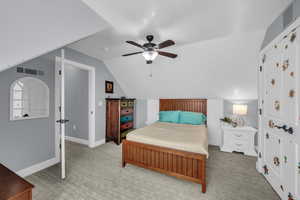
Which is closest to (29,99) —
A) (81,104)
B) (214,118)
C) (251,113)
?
(81,104)

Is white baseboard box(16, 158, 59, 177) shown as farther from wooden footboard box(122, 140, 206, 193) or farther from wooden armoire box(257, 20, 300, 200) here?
wooden armoire box(257, 20, 300, 200)

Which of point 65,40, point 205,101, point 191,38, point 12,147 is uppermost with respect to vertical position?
point 191,38

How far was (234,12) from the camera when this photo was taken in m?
1.74

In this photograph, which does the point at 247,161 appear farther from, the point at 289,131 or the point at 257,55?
the point at 257,55

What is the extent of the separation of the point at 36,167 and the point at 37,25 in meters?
2.50

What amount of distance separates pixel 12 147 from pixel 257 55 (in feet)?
15.9

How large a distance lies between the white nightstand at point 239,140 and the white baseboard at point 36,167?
4029 millimetres

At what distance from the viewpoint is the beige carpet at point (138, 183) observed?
1.74 metres

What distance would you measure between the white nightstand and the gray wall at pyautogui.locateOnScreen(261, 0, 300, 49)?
6.68 feet

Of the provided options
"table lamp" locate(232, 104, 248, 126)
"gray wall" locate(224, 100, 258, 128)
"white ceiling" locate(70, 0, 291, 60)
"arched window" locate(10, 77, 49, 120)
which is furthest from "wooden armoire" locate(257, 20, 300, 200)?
"arched window" locate(10, 77, 49, 120)

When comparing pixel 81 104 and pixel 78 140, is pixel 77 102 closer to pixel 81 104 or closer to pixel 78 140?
pixel 81 104

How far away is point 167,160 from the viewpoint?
2.12 m

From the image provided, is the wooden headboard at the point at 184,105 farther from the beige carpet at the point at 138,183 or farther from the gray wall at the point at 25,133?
the gray wall at the point at 25,133

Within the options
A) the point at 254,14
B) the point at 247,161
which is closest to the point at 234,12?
the point at 254,14
